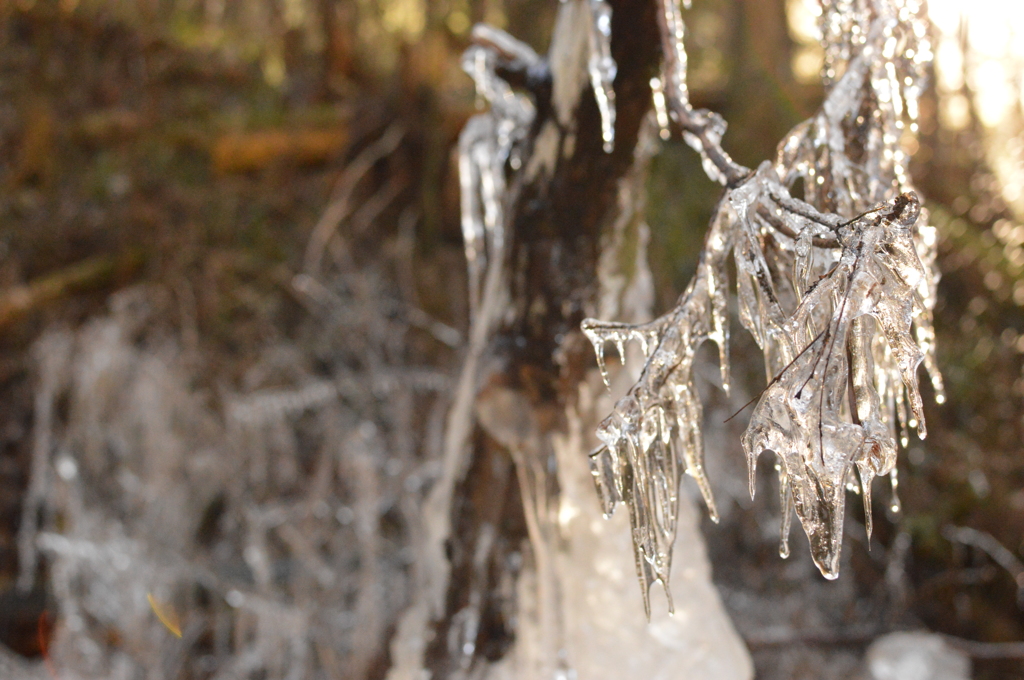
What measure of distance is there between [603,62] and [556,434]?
742mm

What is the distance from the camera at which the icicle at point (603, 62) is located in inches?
51.1

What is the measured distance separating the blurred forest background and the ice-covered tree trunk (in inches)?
30.2

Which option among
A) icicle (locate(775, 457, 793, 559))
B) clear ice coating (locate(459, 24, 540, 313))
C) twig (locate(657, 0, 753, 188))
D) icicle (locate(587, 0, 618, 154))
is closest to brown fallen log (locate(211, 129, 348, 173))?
clear ice coating (locate(459, 24, 540, 313))

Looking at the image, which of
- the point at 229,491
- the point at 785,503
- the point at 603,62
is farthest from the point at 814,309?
the point at 229,491

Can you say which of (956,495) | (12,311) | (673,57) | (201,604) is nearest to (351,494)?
(201,604)

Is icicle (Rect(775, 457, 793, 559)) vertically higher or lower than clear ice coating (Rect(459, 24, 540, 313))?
lower

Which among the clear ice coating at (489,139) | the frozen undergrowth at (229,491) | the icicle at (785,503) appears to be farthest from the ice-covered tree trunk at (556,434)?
the frozen undergrowth at (229,491)

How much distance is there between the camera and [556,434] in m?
1.53

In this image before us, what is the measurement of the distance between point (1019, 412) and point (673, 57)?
2.86 metres

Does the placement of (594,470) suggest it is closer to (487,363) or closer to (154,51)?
(487,363)

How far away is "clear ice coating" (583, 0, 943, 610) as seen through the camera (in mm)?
853

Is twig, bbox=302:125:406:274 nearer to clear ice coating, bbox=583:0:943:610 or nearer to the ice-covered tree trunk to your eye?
the ice-covered tree trunk

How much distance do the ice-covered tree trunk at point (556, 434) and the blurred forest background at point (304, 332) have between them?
767 mm

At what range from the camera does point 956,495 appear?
3.21m
